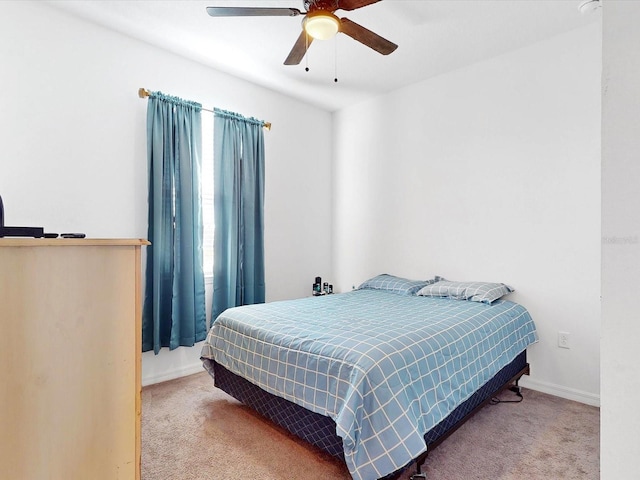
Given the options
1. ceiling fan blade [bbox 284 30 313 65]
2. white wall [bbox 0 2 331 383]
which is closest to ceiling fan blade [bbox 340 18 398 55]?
ceiling fan blade [bbox 284 30 313 65]

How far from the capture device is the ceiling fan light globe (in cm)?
192

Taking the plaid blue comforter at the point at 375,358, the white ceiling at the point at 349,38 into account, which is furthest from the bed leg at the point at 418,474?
the white ceiling at the point at 349,38

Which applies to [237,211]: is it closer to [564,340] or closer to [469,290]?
[469,290]

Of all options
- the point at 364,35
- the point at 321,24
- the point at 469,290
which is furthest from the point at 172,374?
the point at 364,35

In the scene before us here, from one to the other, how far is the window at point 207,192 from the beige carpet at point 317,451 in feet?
4.20

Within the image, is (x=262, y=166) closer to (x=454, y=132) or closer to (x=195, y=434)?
(x=454, y=132)

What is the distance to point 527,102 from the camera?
9.69 feet

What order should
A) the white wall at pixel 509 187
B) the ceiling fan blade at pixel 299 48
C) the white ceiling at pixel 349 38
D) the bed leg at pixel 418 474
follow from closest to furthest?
the bed leg at pixel 418 474 → the ceiling fan blade at pixel 299 48 → the white ceiling at pixel 349 38 → the white wall at pixel 509 187

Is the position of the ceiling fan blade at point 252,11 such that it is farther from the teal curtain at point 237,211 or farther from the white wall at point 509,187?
the white wall at point 509,187

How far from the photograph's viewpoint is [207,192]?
Result: 3.39 metres

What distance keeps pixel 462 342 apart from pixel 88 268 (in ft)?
6.23

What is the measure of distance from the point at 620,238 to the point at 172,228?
2908mm

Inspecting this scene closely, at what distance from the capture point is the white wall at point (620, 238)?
0.81 meters

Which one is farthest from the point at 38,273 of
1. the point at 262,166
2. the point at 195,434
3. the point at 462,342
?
the point at 262,166
